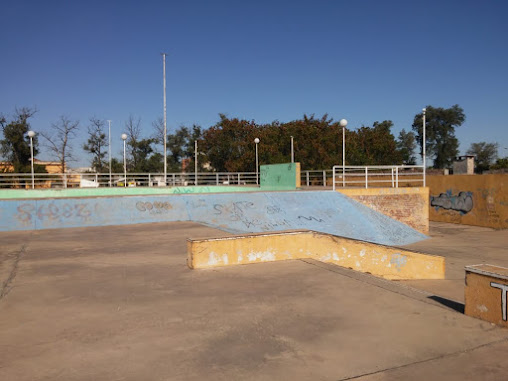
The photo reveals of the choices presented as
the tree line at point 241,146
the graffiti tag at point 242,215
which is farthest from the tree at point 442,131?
the graffiti tag at point 242,215

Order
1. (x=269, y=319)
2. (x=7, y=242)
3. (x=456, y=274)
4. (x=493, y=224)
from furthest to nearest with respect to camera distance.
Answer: (x=493, y=224) < (x=456, y=274) < (x=7, y=242) < (x=269, y=319)

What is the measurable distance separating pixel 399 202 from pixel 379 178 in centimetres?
1211

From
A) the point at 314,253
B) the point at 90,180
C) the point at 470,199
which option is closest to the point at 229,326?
the point at 314,253

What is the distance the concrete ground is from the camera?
2.97m

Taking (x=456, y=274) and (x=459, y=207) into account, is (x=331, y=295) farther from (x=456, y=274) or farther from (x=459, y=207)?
(x=459, y=207)

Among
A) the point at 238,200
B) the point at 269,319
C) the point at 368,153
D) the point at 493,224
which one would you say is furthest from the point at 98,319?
the point at 368,153

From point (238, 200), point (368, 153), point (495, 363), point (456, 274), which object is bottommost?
point (456, 274)

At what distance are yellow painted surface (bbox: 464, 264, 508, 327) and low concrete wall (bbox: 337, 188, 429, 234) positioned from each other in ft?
41.4

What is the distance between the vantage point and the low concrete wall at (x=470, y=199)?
798 inches

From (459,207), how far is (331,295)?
67.6 ft

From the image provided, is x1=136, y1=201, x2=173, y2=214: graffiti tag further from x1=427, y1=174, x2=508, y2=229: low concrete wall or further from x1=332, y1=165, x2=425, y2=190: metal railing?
x1=427, y1=174, x2=508, y2=229: low concrete wall

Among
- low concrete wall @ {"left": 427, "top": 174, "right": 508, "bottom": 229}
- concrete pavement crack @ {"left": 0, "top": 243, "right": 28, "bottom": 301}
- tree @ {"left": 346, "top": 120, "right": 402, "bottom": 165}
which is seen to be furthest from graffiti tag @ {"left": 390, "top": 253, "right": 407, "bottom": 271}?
tree @ {"left": 346, "top": 120, "right": 402, "bottom": 165}

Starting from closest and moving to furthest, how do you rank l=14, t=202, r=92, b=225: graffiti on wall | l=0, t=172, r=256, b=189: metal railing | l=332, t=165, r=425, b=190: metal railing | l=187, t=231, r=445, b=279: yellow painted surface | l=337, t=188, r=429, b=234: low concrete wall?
1. l=187, t=231, r=445, b=279: yellow painted surface
2. l=14, t=202, r=92, b=225: graffiti on wall
3. l=337, t=188, r=429, b=234: low concrete wall
4. l=332, t=165, r=425, b=190: metal railing
5. l=0, t=172, r=256, b=189: metal railing

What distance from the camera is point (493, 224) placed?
20.5 metres
